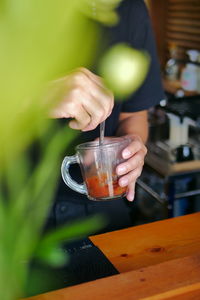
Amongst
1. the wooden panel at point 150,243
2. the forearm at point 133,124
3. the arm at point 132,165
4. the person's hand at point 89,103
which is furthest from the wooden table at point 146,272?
the forearm at point 133,124

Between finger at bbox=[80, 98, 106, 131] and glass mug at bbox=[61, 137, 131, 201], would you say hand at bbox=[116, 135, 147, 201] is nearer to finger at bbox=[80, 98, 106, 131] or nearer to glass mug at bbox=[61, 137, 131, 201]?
glass mug at bbox=[61, 137, 131, 201]

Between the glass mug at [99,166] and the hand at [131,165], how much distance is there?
0.04ft

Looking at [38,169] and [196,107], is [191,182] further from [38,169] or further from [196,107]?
[38,169]

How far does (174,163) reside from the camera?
7.86 feet

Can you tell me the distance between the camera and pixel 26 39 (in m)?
0.31

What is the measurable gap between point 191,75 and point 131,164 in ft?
10.0

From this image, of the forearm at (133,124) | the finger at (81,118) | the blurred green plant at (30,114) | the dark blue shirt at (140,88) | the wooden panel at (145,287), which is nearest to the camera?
the blurred green plant at (30,114)

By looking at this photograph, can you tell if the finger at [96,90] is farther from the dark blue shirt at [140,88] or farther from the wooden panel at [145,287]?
the dark blue shirt at [140,88]

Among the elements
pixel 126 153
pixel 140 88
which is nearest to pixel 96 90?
pixel 126 153

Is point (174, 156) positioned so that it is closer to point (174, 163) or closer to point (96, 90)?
point (174, 163)

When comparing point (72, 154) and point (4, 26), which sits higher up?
point (4, 26)

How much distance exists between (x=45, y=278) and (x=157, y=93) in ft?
3.82

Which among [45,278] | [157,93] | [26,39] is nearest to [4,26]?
[26,39]

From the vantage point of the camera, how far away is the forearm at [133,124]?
1.52 meters
